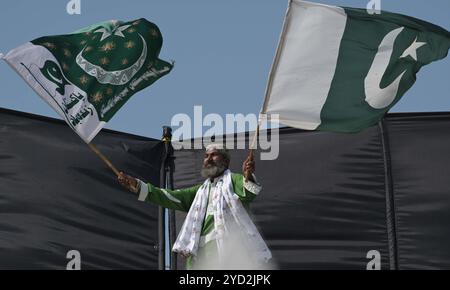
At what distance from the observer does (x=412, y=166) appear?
1004cm

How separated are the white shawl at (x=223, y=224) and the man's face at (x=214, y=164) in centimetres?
17

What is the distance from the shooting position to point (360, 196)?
33.0ft

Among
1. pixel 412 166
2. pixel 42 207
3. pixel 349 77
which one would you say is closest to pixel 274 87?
pixel 349 77

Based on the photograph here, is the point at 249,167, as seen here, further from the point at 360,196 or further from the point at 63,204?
the point at 63,204

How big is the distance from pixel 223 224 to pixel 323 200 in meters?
1.66

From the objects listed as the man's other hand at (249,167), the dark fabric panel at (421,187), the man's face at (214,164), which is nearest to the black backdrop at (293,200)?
the dark fabric panel at (421,187)

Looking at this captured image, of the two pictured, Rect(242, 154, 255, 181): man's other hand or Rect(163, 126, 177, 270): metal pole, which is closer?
Rect(242, 154, 255, 181): man's other hand

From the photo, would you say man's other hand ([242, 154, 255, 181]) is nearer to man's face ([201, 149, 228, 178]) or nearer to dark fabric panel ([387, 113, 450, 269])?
man's face ([201, 149, 228, 178])

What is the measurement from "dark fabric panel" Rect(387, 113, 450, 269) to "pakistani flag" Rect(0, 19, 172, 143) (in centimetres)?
229

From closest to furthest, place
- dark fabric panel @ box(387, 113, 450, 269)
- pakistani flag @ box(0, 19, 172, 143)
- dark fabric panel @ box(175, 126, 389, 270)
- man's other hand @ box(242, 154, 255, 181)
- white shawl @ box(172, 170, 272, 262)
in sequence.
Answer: man's other hand @ box(242, 154, 255, 181) → white shawl @ box(172, 170, 272, 262) → pakistani flag @ box(0, 19, 172, 143) → dark fabric panel @ box(387, 113, 450, 269) → dark fabric panel @ box(175, 126, 389, 270)

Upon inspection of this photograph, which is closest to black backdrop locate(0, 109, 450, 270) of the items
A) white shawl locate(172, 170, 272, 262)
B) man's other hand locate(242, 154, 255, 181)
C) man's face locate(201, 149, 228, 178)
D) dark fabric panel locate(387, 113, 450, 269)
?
dark fabric panel locate(387, 113, 450, 269)

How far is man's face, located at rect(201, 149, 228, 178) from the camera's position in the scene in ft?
30.0

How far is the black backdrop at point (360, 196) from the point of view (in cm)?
987

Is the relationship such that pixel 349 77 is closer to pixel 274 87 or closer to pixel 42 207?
pixel 274 87
